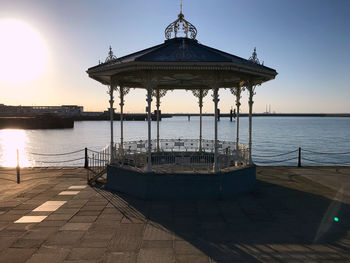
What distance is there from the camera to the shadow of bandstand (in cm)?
610

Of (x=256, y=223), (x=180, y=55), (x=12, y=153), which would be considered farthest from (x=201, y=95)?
(x=12, y=153)

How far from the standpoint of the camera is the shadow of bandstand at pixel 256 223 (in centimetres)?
610

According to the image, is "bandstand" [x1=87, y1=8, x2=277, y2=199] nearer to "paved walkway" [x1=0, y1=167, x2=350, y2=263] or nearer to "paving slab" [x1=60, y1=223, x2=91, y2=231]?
"paved walkway" [x1=0, y1=167, x2=350, y2=263]

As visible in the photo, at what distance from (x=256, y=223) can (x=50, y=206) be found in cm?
754

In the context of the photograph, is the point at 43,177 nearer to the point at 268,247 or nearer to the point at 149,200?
the point at 149,200

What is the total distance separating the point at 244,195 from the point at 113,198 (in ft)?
18.7

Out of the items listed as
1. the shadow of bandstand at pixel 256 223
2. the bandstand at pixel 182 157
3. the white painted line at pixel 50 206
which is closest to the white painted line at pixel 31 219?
the white painted line at pixel 50 206

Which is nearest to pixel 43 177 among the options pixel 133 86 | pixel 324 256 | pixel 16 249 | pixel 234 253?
pixel 133 86

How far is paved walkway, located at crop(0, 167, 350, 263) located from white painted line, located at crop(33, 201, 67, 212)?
37mm

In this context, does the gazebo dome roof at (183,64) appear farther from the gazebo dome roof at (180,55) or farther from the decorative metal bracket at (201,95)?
the decorative metal bracket at (201,95)

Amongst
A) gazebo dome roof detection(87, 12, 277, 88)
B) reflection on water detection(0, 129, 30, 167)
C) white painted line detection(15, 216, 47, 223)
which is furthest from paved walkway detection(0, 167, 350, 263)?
reflection on water detection(0, 129, 30, 167)

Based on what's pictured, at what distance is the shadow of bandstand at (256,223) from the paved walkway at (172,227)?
0.02 meters

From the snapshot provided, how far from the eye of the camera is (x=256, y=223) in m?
7.83

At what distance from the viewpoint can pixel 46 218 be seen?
27.0 ft
